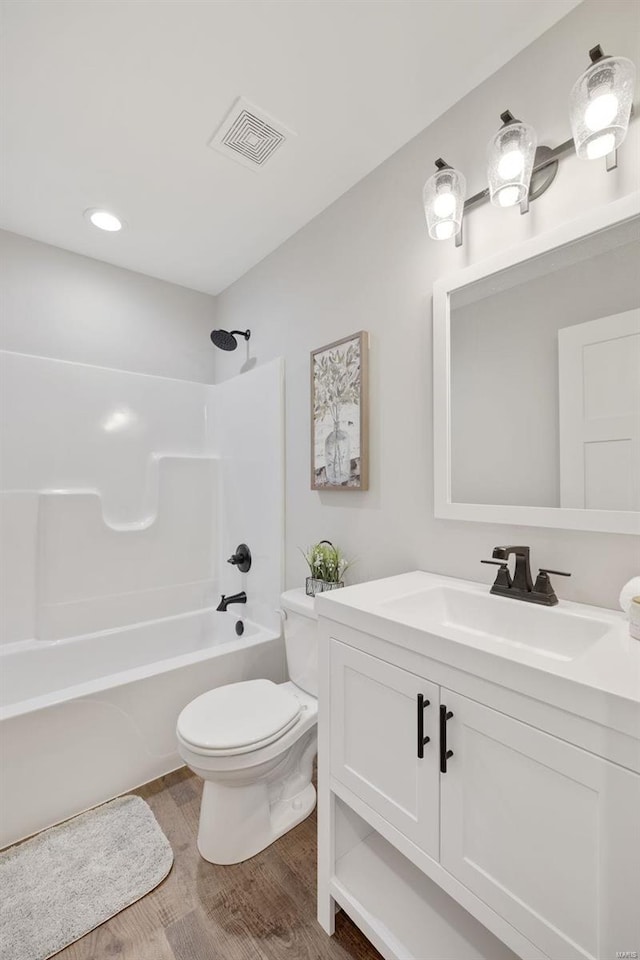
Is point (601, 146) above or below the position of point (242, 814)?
above

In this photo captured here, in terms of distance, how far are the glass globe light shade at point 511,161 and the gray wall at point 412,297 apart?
10 cm

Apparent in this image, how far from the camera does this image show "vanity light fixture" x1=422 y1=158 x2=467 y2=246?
130 cm

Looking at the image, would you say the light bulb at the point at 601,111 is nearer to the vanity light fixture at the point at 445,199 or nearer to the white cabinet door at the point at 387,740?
the vanity light fixture at the point at 445,199

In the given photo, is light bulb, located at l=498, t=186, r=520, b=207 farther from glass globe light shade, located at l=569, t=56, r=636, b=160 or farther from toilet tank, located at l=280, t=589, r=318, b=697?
toilet tank, located at l=280, t=589, r=318, b=697

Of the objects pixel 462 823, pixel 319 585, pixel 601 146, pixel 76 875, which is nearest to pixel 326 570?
pixel 319 585

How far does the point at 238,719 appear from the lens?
1.48m

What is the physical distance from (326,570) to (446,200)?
1379 mm

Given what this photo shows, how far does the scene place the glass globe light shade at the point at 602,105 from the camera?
95 centimetres

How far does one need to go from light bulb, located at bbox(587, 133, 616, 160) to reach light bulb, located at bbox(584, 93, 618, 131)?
0.07 feet

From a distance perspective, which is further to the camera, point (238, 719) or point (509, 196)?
point (238, 719)

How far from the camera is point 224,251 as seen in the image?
236 centimetres

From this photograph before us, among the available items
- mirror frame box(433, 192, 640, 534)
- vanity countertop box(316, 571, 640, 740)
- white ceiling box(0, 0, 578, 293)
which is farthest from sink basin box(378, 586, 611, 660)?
white ceiling box(0, 0, 578, 293)

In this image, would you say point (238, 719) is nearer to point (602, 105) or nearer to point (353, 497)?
point (353, 497)

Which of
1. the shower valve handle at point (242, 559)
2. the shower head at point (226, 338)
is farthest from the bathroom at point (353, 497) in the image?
the shower head at point (226, 338)
